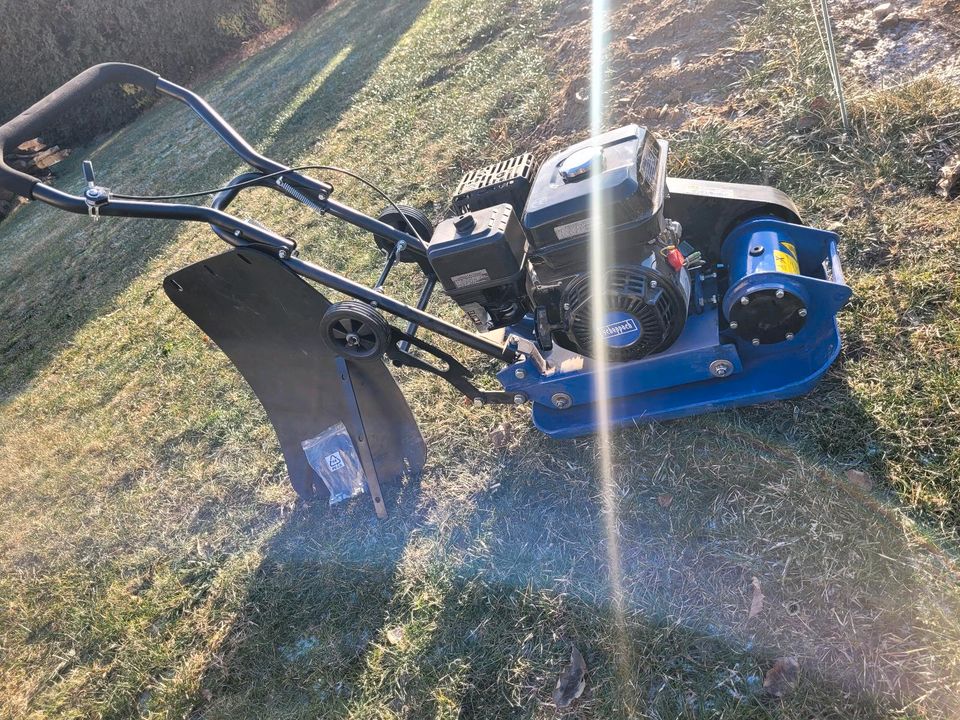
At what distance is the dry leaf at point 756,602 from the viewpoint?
2199 mm

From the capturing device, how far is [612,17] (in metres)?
5.78

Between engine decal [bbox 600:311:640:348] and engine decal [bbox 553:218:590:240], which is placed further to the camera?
engine decal [bbox 600:311:640:348]

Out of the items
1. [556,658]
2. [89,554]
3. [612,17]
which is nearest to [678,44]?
[612,17]

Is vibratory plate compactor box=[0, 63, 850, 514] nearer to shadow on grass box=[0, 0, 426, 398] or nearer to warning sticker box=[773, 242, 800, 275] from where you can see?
warning sticker box=[773, 242, 800, 275]

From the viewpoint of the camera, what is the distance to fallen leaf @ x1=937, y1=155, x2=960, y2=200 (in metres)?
3.08

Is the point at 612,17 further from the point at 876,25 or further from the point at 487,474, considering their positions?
the point at 487,474

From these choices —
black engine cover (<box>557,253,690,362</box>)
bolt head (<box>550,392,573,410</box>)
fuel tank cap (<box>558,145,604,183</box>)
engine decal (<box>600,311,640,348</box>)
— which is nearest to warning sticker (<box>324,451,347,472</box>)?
bolt head (<box>550,392,573,410</box>)

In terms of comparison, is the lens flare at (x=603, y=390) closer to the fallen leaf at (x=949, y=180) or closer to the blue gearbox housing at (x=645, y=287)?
the blue gearbox housing at (x=645, y=287)

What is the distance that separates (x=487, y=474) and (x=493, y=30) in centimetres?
572

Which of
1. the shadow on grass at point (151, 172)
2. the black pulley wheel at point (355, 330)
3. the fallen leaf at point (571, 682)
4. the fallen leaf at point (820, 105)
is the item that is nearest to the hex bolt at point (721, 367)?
the fallen leaf at point (571, 682)

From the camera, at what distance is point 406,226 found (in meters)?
3.31

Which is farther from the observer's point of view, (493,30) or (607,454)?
(493,30)

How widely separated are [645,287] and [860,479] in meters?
0.99

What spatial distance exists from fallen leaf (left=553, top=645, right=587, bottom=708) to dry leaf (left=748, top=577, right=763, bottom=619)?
0.56 metres
